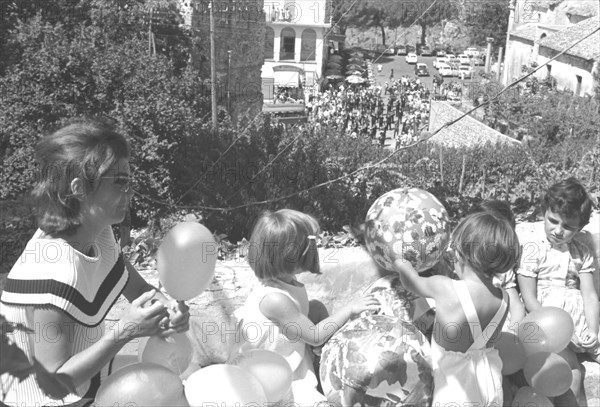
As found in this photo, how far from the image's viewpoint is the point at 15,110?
980 cm

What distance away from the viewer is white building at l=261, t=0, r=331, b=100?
38375 millimetres

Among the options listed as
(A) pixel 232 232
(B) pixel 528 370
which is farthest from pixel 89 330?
(A) pixel 232 232

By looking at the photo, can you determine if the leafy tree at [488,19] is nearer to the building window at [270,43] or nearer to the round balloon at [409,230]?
the building window at [270,43]

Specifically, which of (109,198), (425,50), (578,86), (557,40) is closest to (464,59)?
(425,50)

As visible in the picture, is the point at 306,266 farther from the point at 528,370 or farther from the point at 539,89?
the point at 539,89

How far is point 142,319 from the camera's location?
1897 millimetres

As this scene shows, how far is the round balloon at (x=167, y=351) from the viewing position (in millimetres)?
2297

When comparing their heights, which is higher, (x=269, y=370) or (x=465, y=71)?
(x=269, y=370)

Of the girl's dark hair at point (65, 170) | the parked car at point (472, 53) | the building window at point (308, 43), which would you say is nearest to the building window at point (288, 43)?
the building window at point (308, 43)

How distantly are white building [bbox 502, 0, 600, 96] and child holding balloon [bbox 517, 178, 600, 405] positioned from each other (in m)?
20.6

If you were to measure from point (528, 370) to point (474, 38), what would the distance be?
4631cm

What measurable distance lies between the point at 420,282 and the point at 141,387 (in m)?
1.13

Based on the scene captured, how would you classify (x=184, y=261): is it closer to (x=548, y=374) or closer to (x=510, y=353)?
(x=510, y=353)

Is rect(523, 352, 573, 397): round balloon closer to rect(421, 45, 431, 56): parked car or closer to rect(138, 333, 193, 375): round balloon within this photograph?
rect(138, 333, 193, 375): round balloon
